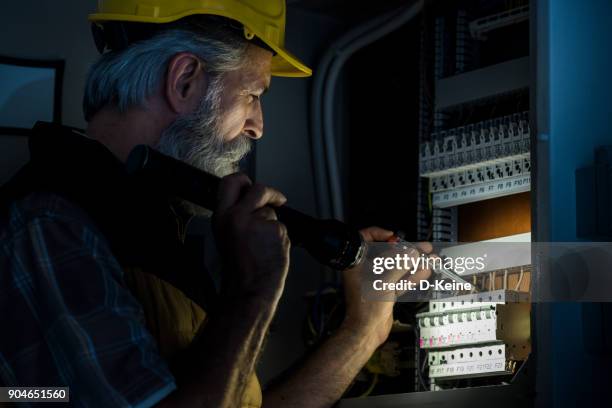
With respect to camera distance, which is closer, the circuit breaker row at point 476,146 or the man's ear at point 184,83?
the man's ear at point 184,83

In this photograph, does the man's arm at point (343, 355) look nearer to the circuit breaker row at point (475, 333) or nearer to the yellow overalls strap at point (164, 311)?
the circuit breaker row at point (475, 333)

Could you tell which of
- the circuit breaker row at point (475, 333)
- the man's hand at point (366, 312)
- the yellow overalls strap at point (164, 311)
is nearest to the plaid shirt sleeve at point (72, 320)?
the yellow overalls strap at point (164, 311)

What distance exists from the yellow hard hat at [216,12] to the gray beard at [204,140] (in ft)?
0.44

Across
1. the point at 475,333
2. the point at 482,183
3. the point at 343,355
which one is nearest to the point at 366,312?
the point at 343,355

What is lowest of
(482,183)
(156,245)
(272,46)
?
(156,245)

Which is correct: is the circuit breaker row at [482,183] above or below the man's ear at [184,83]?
below

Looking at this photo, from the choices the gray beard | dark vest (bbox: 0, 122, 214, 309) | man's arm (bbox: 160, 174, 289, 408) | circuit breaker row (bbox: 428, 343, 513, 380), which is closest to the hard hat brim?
the gray beard

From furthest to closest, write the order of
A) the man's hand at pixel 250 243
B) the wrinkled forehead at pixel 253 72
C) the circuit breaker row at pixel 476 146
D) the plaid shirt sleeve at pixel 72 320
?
the circuit breaker row at pixel 476 146
the wrinkled forehead at pixel 253 72
the man's hand at pixel 250 243
the plaid shirt sleeve at pixel 72 320

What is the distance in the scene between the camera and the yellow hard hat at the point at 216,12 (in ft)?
6.03

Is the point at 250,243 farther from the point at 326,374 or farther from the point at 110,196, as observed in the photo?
the point at 326,374

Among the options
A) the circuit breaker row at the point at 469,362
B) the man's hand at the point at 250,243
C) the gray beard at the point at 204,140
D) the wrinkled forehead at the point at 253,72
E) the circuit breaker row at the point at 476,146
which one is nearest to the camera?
the man's hand at the point at 250,243

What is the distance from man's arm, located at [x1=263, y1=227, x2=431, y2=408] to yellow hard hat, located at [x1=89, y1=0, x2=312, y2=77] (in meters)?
0.40

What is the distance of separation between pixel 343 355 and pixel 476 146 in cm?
54

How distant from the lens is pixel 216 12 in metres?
1.85
